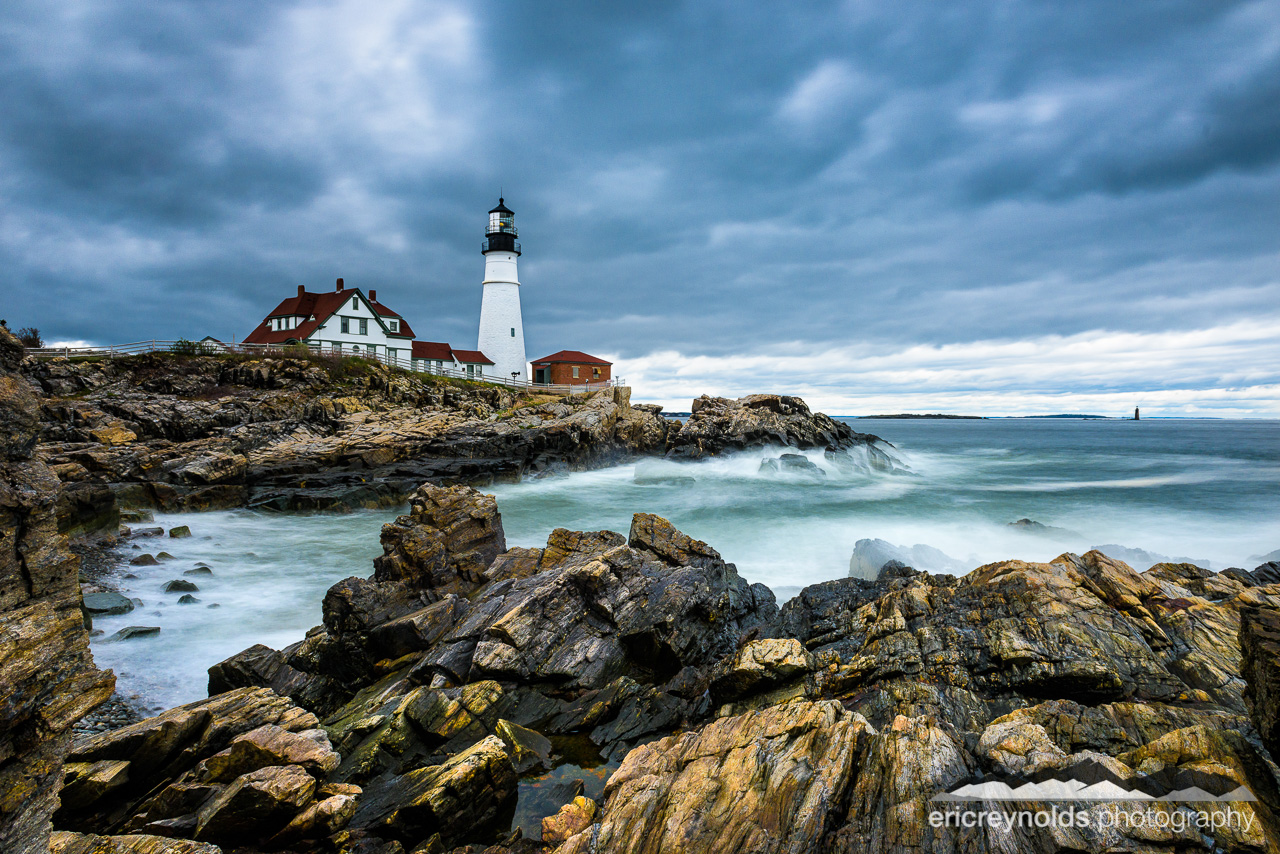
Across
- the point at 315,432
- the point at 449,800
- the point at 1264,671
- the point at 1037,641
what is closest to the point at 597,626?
the point at 449,800

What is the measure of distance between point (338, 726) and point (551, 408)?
32723 mm

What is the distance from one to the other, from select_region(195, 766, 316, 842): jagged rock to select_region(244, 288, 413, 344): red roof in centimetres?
4396

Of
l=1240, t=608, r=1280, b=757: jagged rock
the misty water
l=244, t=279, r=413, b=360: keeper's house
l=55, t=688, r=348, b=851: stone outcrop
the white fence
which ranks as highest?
l=244, t=279, r=413, b=360: keeper's house

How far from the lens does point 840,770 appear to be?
14.7 ft

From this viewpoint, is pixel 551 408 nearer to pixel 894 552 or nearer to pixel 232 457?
pixel 232 457

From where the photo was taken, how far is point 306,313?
44.8 m

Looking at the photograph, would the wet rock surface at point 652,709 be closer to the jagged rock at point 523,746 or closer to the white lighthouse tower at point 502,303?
the jagged rock at point 523,746

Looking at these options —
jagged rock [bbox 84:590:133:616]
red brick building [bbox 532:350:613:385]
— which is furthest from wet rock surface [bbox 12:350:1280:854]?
red brick building [bbox 532:350:613:385]

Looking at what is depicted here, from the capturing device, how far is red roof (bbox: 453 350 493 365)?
169 feet

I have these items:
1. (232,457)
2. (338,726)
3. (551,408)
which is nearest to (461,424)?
(551,408)

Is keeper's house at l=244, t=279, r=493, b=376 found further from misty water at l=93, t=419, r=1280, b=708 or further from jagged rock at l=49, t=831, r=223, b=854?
jagged rock at l=49, t=831, r=223, b=854

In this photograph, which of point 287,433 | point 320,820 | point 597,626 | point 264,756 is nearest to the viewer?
point 320,820

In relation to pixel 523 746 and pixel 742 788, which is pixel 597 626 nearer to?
pixel 523 746

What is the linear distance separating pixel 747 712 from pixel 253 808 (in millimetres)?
4476
